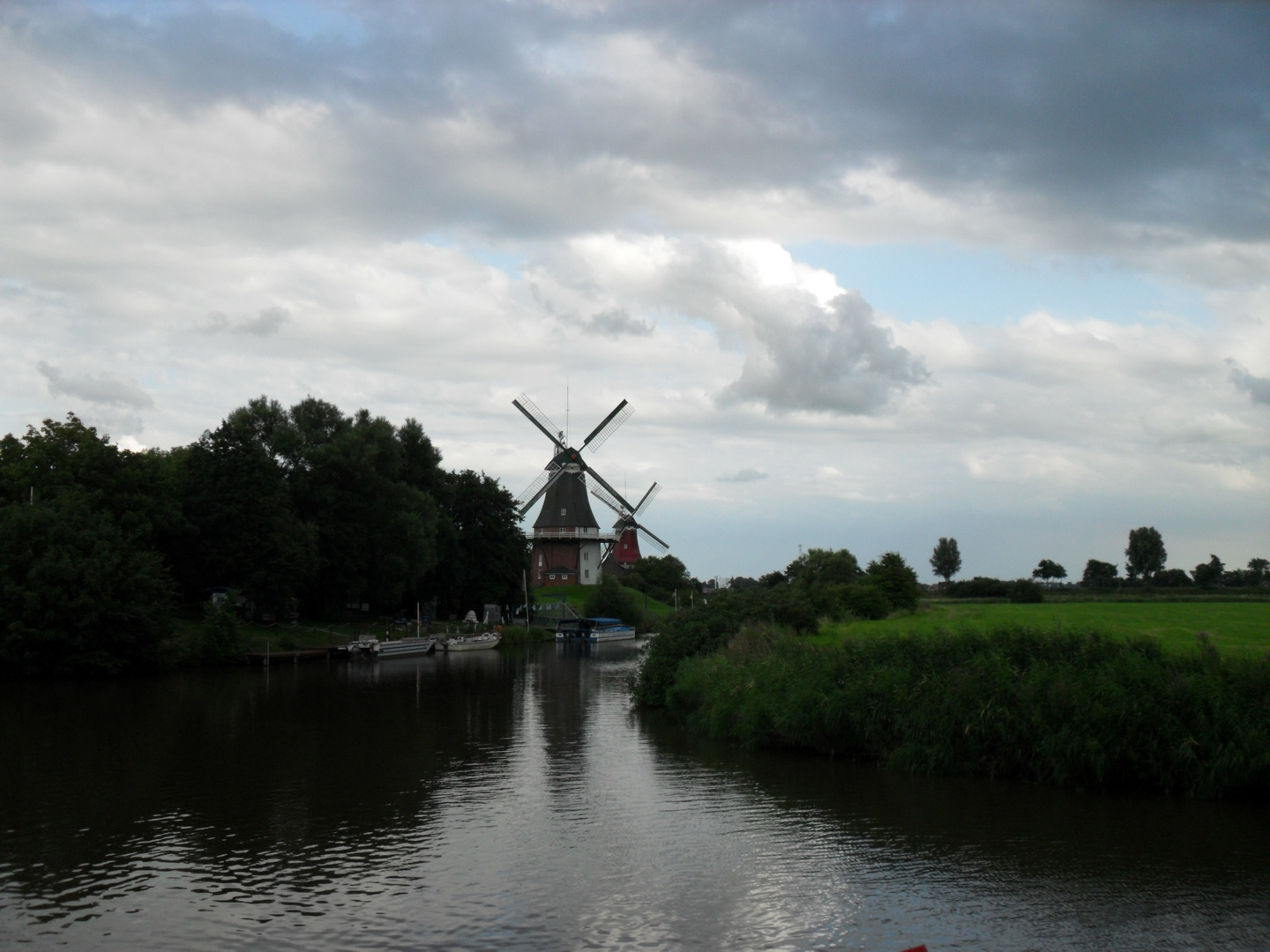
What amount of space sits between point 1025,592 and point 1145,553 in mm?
55551

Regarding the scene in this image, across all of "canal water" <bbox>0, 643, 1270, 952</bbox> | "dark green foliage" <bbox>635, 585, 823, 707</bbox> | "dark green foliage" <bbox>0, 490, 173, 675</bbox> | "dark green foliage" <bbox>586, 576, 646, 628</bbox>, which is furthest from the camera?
"dark green foliage" <bbox>586, 576, 646, 628</bbox>

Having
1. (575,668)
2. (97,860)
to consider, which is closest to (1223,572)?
(575,668)

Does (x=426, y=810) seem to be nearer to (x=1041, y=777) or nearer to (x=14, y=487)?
(x=1041, y=777)

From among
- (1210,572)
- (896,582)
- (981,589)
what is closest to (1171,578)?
(1210,572)

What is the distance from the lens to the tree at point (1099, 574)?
7509 cm

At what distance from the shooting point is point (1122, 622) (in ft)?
85.8

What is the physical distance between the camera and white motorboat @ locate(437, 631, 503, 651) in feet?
225

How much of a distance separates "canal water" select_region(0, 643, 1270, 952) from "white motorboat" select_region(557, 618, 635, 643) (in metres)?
54.1

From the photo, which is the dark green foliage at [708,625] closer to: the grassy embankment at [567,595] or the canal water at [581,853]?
the canal water at [581,853]

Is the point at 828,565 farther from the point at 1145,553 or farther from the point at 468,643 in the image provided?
the point at 1145,553

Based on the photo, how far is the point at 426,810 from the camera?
17953 millimetres

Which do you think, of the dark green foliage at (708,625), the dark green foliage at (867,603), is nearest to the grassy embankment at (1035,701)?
the dark green foliage at (708,625)

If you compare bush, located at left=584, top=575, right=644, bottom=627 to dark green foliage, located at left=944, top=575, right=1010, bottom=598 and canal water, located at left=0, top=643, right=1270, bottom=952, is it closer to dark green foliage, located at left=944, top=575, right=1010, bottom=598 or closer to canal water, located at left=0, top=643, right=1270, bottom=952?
dark green foliage, located at left=944, top=575, right=1010, bottom=598

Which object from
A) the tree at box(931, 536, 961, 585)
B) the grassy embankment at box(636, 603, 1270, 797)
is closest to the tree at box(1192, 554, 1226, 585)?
the tree at box(931, 536, 961, 585)
